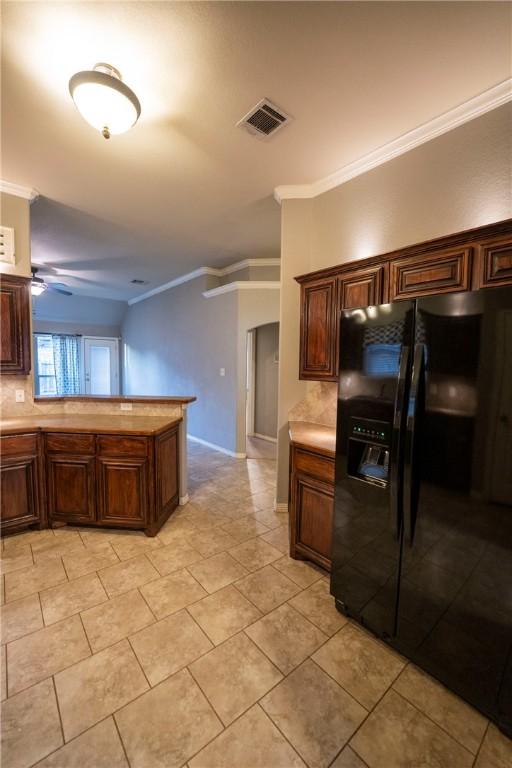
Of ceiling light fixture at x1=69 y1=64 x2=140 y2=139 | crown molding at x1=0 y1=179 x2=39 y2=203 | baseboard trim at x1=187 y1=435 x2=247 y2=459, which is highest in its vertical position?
crown molding at x1=0 y1=179 x2=39 y2=203

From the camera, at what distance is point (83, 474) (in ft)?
8.95

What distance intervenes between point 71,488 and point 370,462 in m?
2.52

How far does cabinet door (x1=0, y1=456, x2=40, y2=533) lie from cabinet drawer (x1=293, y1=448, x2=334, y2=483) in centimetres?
225

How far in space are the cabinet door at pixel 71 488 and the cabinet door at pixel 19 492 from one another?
11cm

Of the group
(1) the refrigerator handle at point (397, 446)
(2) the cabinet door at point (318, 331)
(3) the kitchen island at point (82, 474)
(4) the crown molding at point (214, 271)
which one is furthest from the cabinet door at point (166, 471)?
(4) the crown molding at point (214, 271)

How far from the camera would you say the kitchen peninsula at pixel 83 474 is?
2.64 metres

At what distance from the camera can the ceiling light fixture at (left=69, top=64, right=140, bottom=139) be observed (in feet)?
5.42

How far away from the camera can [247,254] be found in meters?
4.91

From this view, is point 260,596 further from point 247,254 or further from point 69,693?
point 247,254

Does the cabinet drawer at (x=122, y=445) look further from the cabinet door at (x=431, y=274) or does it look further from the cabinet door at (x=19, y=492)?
the cabinet door at (x=431, y=274)

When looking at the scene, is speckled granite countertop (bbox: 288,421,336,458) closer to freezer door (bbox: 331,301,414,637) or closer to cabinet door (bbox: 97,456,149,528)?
freezer door (bbox: 331,301,414,637)

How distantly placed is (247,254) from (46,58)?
3.38 m

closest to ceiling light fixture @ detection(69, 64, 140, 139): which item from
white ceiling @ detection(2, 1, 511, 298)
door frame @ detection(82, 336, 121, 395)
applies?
white ceiling @ detection(2, 1, 511, 298)

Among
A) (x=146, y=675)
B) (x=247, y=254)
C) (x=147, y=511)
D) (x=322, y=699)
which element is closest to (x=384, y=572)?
(x=322, y=699)
